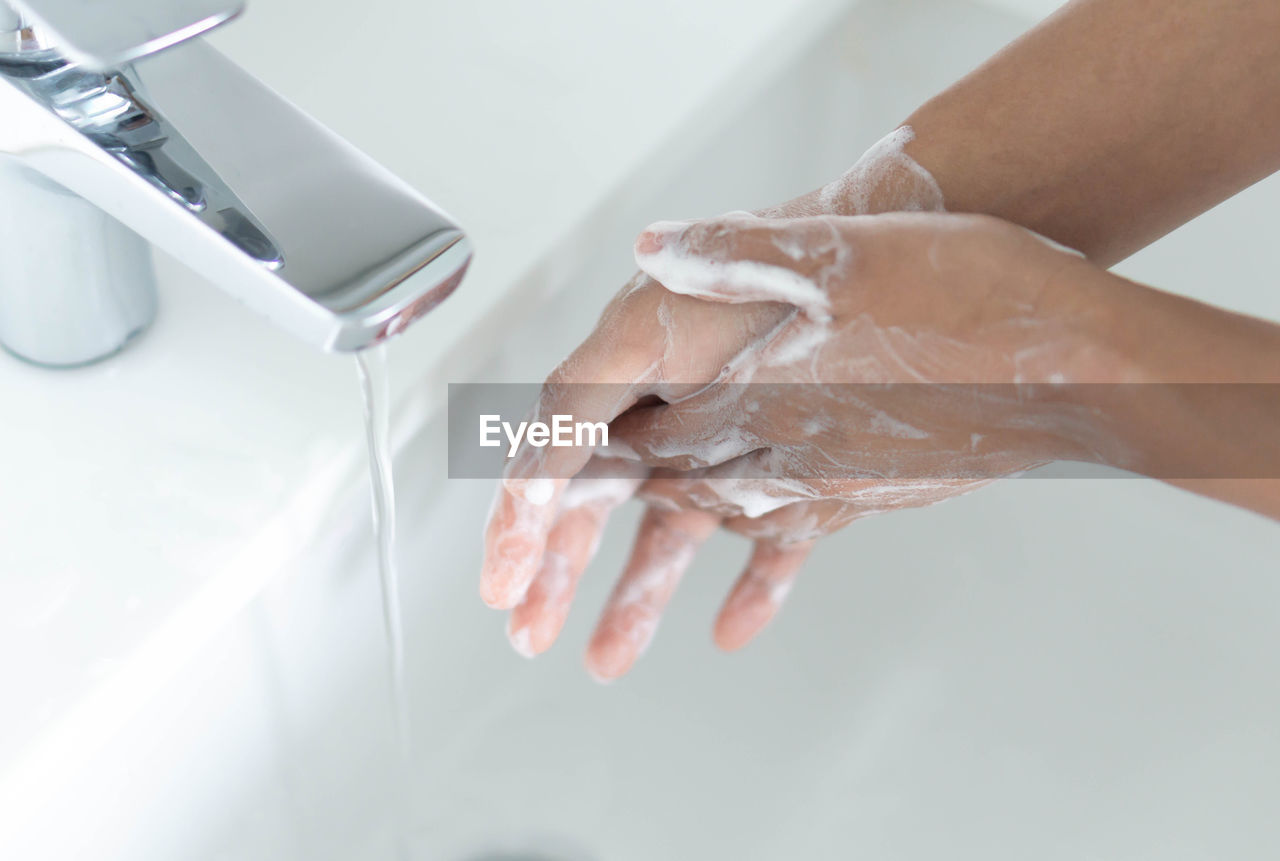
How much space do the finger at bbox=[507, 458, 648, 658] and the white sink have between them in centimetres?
4

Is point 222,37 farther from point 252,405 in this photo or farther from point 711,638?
point 711,638

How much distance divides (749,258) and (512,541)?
160mm

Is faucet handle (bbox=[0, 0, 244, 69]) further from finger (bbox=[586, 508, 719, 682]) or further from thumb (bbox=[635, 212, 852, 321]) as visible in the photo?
finger (bbox=[586, 508, 719, 682])

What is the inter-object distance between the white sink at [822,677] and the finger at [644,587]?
0.24 ft

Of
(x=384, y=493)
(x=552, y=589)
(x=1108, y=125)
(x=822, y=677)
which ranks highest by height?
(x=1108, y=125)

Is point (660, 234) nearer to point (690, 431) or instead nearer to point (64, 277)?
point (690, 431)

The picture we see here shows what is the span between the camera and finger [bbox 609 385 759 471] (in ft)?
1.65

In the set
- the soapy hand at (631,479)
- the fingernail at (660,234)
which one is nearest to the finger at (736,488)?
the soapy hand at (631,479)

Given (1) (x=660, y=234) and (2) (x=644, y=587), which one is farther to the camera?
(2) (x=644, y=587)

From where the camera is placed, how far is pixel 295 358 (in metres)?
0.48

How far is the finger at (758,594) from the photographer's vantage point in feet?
2.11

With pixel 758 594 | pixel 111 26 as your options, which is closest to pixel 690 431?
pixel 758 594

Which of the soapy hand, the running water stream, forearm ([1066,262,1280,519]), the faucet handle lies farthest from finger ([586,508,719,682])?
the faucet handle

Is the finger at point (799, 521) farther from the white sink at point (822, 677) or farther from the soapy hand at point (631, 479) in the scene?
the white sink at point (822, 677)
